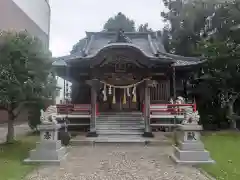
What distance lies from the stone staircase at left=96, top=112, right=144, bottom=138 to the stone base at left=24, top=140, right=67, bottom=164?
16.4 feet

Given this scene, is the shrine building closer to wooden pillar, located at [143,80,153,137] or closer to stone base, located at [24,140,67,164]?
wooden pillar, located at [143,80,153,137]

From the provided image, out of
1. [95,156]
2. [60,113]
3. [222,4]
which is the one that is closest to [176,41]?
[222,4]

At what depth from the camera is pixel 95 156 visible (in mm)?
9180

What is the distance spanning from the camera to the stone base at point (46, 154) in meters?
7.98

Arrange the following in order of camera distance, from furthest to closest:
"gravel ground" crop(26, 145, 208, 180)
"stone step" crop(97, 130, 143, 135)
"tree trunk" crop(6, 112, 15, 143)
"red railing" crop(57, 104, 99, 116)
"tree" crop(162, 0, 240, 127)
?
"tree" crop(162, 0, 240, 127) < "red railing" crop(57, 104, 99, 116) < "stone step" crop(97, 130, 143, 135) < "tree trunk" crop(6, 112, 15, 143) < "gravel ground" crop(26, 145, 208, 180)

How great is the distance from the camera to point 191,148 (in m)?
8.17

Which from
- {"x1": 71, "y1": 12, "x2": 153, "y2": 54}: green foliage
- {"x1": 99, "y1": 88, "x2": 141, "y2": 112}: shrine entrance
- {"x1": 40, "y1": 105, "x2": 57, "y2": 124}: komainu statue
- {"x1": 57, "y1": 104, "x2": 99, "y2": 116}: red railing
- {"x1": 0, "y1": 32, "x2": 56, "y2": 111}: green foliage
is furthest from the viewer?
{"x1": 71, "y1": 12, "x2": 153, "y2": 54}: green foliage

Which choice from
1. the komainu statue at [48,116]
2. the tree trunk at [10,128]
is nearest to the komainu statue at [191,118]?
the komainu statue at [48,116]

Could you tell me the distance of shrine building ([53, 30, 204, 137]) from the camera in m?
12.8

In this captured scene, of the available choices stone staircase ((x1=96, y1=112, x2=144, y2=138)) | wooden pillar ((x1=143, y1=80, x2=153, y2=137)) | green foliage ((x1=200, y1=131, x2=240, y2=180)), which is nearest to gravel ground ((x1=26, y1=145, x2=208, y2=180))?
green foliage ((x1=200, y1=131, x2=240, y2=180))

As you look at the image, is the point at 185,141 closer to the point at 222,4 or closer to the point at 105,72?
the point at 105,72

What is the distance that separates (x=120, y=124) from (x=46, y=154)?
20.3 ft

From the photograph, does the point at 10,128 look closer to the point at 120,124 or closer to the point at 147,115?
the point at 120,124

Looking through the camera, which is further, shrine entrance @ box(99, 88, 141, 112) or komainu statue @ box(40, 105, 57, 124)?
shrine entrance @ box(99, 88, 141, 112)
